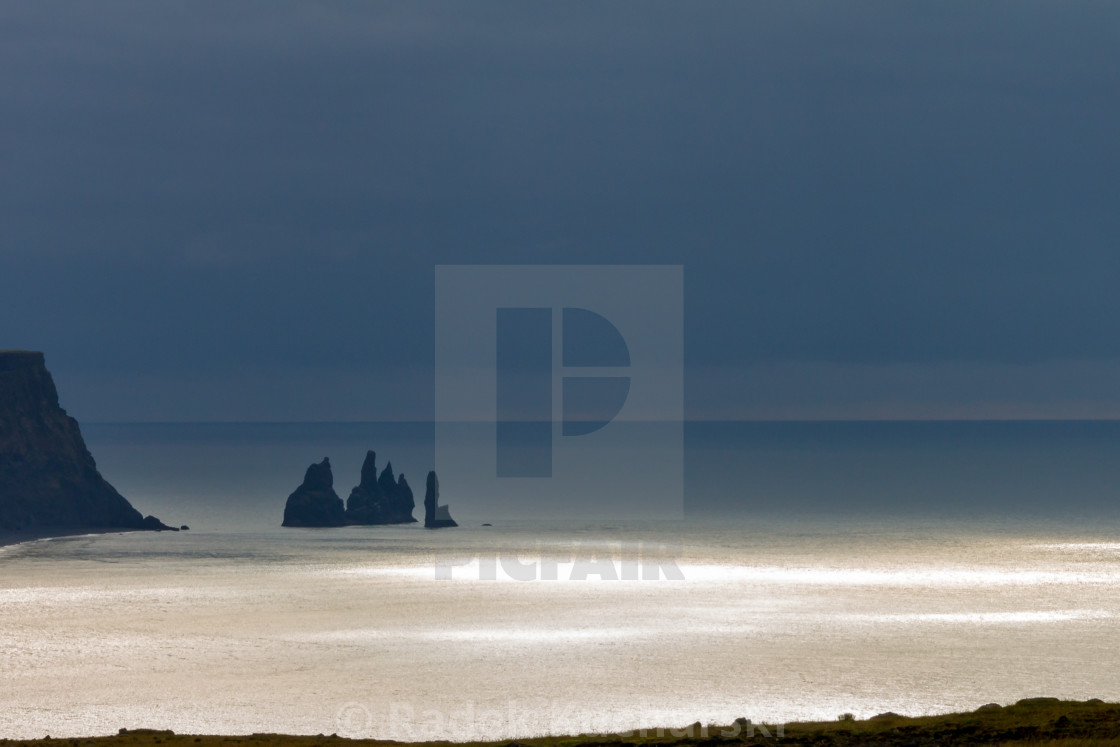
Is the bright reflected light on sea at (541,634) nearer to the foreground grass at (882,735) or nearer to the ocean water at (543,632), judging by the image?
the ocean water at (543,632)

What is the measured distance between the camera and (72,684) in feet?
264

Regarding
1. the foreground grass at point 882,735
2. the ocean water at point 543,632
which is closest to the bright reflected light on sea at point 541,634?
the ocean water at point 543,632

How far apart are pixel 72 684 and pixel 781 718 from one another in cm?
4495

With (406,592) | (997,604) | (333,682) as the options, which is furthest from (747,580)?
(333,682)

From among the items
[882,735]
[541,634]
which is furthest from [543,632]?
[882,735]

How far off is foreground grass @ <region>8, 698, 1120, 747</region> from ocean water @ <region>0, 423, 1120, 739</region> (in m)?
12.7

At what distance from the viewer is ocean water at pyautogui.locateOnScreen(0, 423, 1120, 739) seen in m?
72.2

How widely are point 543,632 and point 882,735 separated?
2329 inches

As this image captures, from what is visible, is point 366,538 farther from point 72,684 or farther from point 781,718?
point 781,718

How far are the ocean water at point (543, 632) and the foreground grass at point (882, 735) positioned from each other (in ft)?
41.6

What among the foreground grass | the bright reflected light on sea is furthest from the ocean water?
the foreground grass

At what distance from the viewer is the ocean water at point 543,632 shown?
72250 mm

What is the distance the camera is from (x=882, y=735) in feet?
150

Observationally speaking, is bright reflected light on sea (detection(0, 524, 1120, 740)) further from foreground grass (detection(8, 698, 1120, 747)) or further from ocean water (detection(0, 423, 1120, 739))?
foreground grass (detection(8, 698, 1120, 747))
